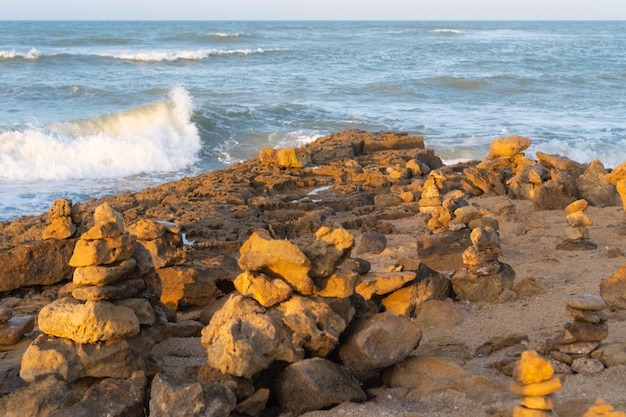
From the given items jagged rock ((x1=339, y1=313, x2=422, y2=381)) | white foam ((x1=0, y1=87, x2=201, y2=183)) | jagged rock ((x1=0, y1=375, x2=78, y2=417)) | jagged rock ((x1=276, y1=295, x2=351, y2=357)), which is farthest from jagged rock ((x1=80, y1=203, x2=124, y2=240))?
white foam ((x1=0, y1=87, x2=201, y2=183))

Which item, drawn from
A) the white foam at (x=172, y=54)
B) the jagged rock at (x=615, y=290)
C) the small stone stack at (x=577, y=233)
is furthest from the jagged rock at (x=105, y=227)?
the white foam at (x=172, y=54)

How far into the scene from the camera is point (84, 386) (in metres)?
5.48

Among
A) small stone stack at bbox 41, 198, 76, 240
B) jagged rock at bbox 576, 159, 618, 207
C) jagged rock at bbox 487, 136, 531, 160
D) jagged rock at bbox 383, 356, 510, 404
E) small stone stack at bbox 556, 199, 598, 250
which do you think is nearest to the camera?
jagged rock at bbox 383, 356, 510, 404

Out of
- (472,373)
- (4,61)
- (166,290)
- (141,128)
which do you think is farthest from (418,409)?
(4,61)

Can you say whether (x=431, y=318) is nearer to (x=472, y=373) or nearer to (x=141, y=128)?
(x=472, y=373)

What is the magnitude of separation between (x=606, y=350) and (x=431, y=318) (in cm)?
174

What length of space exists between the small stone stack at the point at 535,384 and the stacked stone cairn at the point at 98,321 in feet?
8.77

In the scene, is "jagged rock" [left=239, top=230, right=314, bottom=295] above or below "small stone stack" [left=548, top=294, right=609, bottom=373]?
above

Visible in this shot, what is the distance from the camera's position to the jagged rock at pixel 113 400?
15.4 ft

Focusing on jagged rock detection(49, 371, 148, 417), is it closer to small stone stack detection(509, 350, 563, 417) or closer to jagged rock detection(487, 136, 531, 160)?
small stone stack detection(509, 350, 563, 417)

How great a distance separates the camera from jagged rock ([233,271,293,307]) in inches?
213

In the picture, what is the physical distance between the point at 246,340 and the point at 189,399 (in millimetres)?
612

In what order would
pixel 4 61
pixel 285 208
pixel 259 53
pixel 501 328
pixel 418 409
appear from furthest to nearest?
pixel 259 53, pixel 4 61, pixel 285 208, pixel 501 328, pixel 418 409

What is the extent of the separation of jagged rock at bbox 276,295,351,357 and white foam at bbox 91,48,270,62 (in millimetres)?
39493
